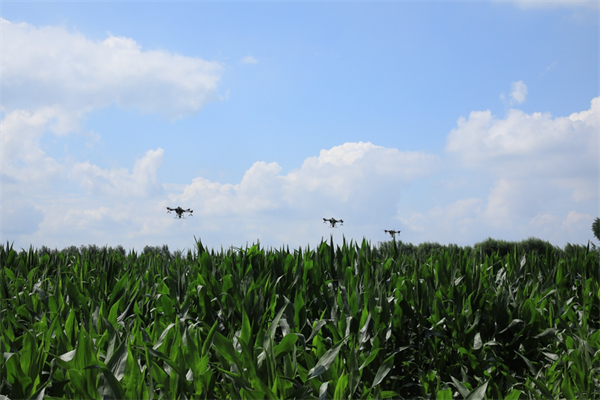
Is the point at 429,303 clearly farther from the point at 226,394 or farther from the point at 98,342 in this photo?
the point at 98,342

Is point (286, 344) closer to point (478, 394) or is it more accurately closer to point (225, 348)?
point (225, 348)

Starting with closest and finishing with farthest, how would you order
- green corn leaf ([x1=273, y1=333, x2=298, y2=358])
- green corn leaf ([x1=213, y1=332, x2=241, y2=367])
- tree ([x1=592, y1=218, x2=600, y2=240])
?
green corn leaf ([x1=213, y1=332, x2=241, y2=367]) → green corn leaf ([x1=273, y1=333, x2=298, y2=358]) → tree ([x1=592, y1=218, x2=600, y2=240])

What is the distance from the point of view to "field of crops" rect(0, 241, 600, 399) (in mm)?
2387

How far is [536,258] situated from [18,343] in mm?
A: 6035

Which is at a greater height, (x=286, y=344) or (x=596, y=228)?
(x=596, y=228)

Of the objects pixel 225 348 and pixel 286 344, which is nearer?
pixel 225 348

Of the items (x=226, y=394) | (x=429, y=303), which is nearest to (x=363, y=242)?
(x=429, y=303)

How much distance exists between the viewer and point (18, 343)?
3.27 meters

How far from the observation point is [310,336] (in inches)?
117

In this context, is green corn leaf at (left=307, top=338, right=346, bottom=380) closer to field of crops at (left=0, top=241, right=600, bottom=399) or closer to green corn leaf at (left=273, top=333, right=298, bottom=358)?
field of crops at (left=0, top=241, right=600, bottom=399)

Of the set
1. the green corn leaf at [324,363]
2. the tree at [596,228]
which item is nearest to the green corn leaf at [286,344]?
the green corn leaf at [324,363]

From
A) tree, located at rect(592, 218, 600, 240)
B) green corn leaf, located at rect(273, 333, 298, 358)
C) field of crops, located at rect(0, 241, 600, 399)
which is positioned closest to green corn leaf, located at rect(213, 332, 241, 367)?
field of crops, located at rect(0, 241, 600, 399)

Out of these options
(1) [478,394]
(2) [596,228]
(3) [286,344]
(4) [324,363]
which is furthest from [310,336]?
(2) [596,228]

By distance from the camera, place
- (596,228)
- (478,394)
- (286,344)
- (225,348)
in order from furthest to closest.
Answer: (596,228)
(286,344)
(225,348)
(478,394)
